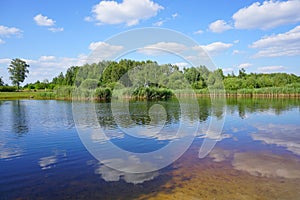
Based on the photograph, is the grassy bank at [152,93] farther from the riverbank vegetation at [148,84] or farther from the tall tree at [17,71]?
the tall tree at [17,71]

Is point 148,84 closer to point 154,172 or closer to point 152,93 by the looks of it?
point 152,93

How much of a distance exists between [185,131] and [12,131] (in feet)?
34.6

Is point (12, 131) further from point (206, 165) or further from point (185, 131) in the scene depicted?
point (206, 165)

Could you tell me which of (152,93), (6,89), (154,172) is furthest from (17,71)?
(154,172)

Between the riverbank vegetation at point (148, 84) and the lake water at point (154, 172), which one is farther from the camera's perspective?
the riverbank vegetation at point (148, 84)

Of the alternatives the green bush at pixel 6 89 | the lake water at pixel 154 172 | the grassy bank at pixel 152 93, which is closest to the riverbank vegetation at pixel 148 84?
the grassy bank at pixel 152 93

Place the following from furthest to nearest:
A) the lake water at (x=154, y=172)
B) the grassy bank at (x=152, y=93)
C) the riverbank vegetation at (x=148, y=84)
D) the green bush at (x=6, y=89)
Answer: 1. the green bush at (x=6, y=89)
2. the grassy bank at (x=152, y=93)
3. the riverbank vegetation at (x=148, y=84)
4. the lake water at (x=154, y=172)

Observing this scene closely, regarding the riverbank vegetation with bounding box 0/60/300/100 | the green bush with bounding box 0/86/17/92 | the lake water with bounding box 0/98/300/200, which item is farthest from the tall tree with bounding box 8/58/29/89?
the lake water with bounding box 0/98/300/200

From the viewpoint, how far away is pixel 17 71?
272 feet

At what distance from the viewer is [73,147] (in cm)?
1068

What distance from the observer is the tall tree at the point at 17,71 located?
82188 mm

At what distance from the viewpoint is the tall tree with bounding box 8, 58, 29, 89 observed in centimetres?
8219

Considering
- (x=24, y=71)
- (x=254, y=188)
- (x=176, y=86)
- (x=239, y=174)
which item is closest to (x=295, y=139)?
(x=239, y=174)

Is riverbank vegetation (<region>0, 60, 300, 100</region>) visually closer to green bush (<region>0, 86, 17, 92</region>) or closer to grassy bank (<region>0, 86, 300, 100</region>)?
grassy bank (<region>0, 86, 300, 100</region>)
